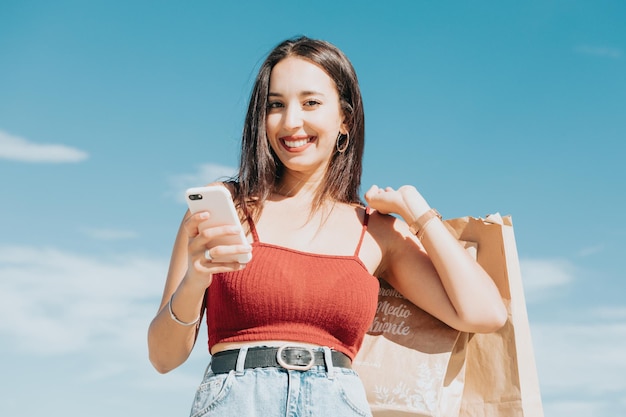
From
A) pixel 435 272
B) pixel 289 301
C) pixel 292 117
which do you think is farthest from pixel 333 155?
pixel 289 301

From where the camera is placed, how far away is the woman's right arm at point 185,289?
2.35m

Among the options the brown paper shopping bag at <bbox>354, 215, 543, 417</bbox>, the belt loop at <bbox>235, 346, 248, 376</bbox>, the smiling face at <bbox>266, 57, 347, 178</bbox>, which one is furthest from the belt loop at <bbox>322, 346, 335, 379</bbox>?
the smiling face at <bbox>266, 57, 347, 178</bbox>

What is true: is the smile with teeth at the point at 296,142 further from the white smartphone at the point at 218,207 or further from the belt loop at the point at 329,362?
the belt loop at the point at 329,362

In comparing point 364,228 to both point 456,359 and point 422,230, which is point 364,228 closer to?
point 422,230

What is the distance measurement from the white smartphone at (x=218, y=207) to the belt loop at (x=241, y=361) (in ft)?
1.03

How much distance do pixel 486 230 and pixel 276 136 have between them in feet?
3.26

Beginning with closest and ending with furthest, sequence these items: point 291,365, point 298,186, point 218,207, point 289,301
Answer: point 218,207 → point 291,365 → point 289,301 → point 298,186

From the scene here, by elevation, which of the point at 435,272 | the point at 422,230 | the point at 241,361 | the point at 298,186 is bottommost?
the point at 241,361

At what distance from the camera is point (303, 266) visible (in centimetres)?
270

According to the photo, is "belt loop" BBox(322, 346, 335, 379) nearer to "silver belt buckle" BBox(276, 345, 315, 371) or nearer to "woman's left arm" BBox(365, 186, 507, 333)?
"silver belt buckle" BBox(276, 345, 315, 371)

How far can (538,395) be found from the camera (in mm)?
3129

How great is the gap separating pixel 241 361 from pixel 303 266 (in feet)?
1.39

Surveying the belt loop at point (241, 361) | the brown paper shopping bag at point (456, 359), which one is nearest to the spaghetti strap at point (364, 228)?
the brown paper shopping bag at point (456, 359)

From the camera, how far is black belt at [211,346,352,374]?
2457 mm
